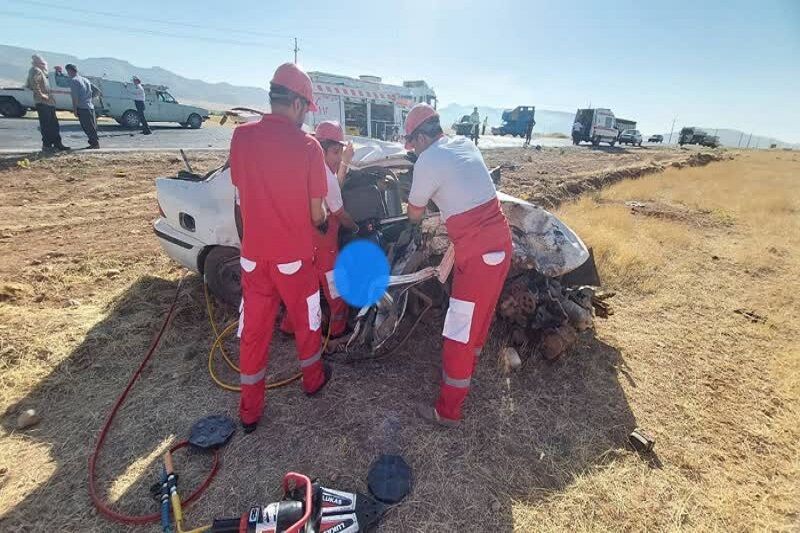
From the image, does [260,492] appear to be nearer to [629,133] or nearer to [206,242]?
[206,242]

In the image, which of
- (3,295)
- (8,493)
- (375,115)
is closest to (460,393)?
(8,493)

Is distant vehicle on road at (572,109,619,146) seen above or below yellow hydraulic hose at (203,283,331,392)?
above

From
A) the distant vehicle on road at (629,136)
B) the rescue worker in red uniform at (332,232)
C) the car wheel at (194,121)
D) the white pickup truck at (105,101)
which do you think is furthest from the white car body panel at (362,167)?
the distant vehicle on road at (629,136)

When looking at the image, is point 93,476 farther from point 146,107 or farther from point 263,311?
point 146,107

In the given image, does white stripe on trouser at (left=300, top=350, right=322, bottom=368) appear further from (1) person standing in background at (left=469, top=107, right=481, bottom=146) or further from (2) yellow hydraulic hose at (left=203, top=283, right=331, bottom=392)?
(1) person standing in background at (left=469, top=107, right=481, bottom=146)

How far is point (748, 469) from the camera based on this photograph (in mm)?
2432

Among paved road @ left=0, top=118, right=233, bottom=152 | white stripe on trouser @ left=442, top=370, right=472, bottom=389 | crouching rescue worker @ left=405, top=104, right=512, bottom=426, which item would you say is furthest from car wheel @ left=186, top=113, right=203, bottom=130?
white stripe on trouser @ left=442, top=370, right=472, bottom=389

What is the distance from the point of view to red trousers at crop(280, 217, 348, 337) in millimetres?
3000

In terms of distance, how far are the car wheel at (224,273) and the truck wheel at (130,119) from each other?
16883mm

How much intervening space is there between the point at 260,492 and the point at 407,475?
0.77 m

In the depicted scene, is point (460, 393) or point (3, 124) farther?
point (3, 124)

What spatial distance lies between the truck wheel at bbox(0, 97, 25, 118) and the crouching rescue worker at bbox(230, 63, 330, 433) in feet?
66.0

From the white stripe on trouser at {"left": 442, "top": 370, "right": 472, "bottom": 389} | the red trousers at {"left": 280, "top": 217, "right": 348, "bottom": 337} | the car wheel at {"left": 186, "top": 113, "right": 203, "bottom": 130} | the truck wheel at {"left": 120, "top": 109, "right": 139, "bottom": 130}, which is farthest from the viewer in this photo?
the car wheel at {"left": 186, "top": 113, "right": 203, "bottom": 130}

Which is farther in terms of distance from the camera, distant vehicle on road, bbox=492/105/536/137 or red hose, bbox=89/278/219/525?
distant vehicle on road, bbox=492/105/536/137
